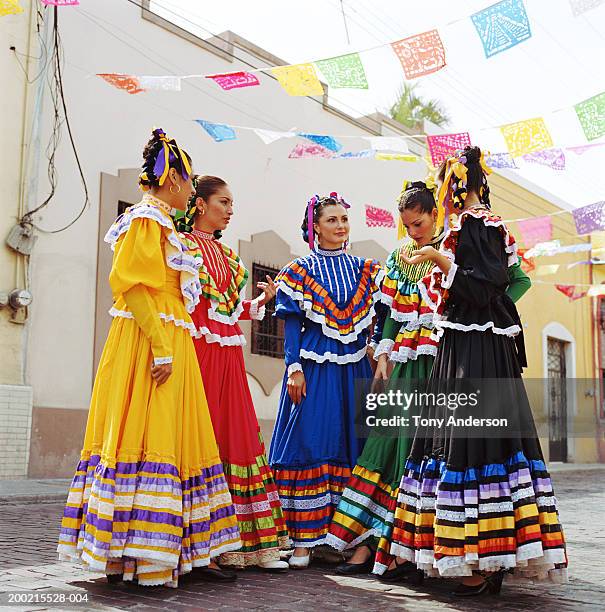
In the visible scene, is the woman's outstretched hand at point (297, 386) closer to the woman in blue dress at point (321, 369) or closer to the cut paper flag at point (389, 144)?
the woman in blue dress at point (321, 369)

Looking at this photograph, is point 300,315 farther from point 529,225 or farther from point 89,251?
point 529,225

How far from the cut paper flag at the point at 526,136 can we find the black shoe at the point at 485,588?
6.03 m

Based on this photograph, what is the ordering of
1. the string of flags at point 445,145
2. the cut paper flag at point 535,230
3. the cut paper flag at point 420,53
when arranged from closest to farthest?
the cut paper flag at point 420,53
the string of flags at point 445,145
the cut paper flag at point 535,230

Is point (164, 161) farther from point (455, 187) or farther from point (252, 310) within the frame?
point (455, 187)

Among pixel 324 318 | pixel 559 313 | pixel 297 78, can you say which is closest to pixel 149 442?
pixel 324 318

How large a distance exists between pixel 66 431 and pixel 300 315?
17.3ft

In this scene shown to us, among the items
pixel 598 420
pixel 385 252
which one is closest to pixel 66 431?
pixel 385 252

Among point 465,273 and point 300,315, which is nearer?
point 465,273

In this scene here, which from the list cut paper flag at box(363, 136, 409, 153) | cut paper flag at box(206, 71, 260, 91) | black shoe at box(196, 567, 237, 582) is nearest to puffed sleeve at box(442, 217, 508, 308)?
black shoe at box(196, 567, 237, 582)

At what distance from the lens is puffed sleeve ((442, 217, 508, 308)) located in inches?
140

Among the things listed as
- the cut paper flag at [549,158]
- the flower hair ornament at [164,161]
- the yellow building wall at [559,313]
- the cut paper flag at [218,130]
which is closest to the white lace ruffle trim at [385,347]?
the flower hair ornament at [164,161]

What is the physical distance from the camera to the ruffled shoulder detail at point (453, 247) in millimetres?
3652

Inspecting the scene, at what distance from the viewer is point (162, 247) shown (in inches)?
149

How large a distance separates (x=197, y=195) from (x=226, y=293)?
0.61 m
